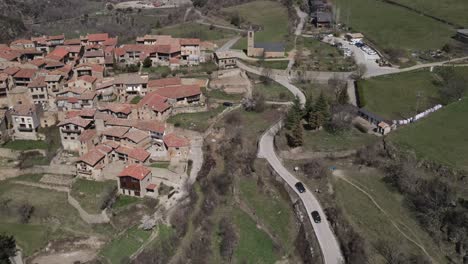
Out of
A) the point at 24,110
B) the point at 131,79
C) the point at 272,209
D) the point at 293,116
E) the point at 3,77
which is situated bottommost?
the point at 272,209

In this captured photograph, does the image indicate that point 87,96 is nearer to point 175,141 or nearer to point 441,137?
point 175,141

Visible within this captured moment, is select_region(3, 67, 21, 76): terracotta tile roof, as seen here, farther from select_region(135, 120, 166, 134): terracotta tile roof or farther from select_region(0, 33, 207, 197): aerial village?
select_region(135, 120, 166, 134): terracotta tile roof

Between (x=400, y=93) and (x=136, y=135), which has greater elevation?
(x=136, y=135)

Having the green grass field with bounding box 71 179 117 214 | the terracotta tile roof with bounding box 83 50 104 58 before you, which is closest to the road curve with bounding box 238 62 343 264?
the green grass field with bounding box 71 179 117 214

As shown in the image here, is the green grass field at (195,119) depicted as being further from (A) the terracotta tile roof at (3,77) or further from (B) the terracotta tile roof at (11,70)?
(B) the terracotta tile roof at (11,70)

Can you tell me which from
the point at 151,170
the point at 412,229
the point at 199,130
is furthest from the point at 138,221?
the point at 412,229

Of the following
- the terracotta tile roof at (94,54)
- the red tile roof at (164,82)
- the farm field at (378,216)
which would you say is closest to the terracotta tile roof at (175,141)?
the red tile roof at (164,82)

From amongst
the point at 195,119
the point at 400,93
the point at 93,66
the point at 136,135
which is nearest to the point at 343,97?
the point at 400,93
